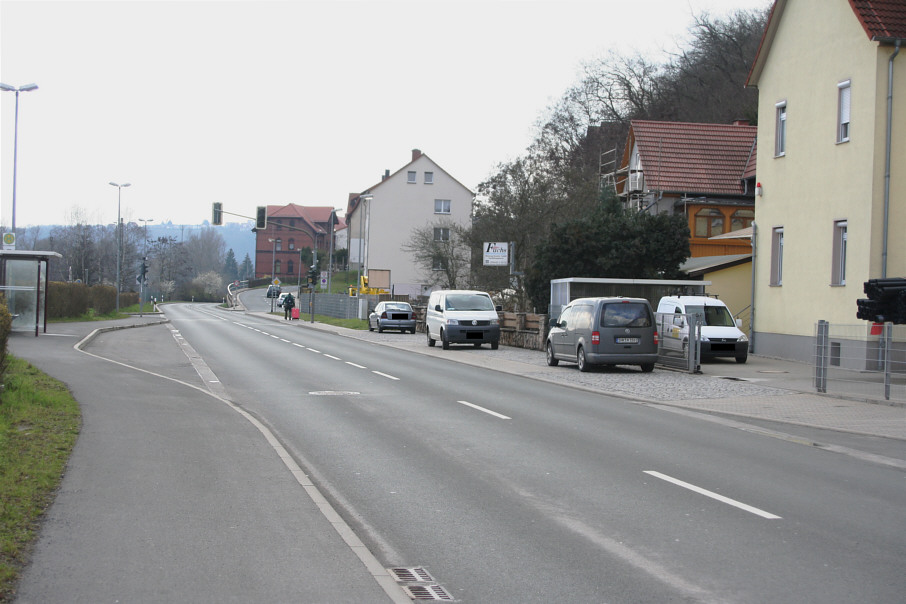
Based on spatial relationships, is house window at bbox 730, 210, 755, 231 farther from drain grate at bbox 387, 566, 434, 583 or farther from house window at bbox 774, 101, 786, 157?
drain grate at bbox 387, 566, 434, 583

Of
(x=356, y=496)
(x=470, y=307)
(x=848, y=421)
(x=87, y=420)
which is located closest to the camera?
(x=356, y=496)

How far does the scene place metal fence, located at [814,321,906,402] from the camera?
15.8 m

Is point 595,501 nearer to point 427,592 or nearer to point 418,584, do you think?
point 418,584

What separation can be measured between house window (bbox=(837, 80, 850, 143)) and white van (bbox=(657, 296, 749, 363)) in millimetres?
5802

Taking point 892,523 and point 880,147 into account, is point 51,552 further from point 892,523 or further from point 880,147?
point 880,147

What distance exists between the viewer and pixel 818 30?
2556cm

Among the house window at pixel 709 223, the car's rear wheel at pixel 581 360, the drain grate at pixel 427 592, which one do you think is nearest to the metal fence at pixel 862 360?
the car's rear wheel at pixel 581 360

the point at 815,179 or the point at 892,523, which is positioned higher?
the point at 815,179

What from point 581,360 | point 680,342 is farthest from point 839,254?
point 581,360

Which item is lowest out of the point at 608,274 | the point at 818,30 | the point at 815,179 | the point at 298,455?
the point at 298,455

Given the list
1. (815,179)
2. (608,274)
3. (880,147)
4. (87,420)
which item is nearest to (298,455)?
(87,420)

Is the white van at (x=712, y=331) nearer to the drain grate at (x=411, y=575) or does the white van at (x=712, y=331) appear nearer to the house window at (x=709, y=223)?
the house window at (x=709, y=223)

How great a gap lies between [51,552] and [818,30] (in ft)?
83.4

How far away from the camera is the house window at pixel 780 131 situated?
27.7 metres
